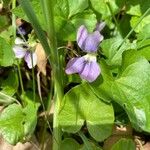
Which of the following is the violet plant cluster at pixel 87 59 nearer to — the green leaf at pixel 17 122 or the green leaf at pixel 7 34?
the green leaf at pixel 17 122

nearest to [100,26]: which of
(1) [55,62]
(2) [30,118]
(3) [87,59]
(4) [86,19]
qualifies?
(4) [86,19]

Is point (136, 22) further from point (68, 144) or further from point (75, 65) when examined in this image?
point (68, 144)

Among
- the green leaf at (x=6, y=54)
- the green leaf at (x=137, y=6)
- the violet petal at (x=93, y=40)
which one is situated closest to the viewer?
the violet petal at (x=93, y=40)

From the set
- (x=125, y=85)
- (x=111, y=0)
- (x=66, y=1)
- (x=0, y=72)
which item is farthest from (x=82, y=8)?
(x=0, y=72)

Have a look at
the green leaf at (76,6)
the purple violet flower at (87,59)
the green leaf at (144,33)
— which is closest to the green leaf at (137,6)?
the green leaf at (144,33)

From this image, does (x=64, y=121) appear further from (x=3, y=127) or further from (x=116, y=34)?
(x=116, y=34)

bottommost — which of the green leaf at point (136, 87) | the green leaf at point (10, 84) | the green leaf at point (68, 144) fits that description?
the green leaf at point (68, 144)
